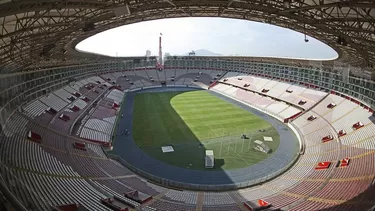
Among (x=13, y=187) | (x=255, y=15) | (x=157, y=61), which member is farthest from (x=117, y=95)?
(x=13, y=187)

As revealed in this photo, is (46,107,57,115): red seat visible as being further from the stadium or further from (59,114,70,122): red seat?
(59,114,70,122): red seat

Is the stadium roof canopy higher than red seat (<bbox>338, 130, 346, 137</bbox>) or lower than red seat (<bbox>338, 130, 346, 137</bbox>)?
higher

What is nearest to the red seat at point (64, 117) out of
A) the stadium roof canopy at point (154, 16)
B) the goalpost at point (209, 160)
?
the stadium roof canopy at point (154, 16)

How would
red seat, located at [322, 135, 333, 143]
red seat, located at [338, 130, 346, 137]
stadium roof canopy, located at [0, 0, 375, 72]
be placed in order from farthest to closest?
red seat, located at [338, 130, 346, 137] → red seat, located at [322, 135, 333, 143] → stadium roof canopy, located at [0, 0, 375, 72]

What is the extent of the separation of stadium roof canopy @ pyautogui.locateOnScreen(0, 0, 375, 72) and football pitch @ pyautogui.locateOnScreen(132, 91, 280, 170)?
39.9 feet

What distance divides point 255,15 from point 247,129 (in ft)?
43.6

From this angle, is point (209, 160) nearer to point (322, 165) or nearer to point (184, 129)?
point (322, 165)

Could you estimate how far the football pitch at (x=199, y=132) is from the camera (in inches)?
1072

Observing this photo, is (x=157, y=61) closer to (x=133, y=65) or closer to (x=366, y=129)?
(x=133, y=65)

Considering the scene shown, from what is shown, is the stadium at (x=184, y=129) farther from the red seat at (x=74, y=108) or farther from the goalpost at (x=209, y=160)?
the red seat at (x=74, y=108)

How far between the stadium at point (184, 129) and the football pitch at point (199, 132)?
0.21 meters

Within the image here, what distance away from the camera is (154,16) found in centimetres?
3080

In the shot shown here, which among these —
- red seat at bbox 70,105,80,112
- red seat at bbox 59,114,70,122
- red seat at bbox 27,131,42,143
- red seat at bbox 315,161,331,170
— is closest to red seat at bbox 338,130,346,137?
red seat at bbox 315,161,331,170

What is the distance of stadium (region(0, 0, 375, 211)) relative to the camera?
18.2 m
